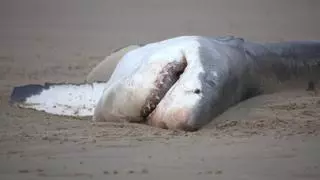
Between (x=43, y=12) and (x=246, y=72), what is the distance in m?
11.6

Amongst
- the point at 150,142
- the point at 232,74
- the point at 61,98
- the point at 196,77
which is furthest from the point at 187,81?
the point at 61,98

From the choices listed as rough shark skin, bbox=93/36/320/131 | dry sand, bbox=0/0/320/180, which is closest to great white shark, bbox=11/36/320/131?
rough shark skin, bbox=93/36/320/131

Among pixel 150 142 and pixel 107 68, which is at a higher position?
pixel 107 68

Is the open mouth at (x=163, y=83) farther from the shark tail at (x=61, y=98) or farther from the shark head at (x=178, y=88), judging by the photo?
the shark tail at (x=61, y=98)

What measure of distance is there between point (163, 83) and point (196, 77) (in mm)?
368

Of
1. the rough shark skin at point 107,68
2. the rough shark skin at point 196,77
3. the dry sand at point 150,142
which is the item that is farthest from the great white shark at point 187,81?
the rough shark skin at point 107,68

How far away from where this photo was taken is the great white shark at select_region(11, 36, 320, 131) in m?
6.24

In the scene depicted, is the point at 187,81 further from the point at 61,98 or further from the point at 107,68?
the point at 107,68

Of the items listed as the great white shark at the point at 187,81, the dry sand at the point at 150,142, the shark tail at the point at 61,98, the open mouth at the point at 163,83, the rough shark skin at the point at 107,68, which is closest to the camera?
the dry sand at the point at 150,142

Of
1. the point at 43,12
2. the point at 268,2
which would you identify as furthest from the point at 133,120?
the point at 268,2

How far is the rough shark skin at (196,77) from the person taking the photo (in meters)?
6.21

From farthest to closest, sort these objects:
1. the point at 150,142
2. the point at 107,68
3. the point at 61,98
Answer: the point at 107,68, the point at 61,98, the point at 150,142

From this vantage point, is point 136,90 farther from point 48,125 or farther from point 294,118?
point 294,118

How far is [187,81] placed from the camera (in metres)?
6.37
